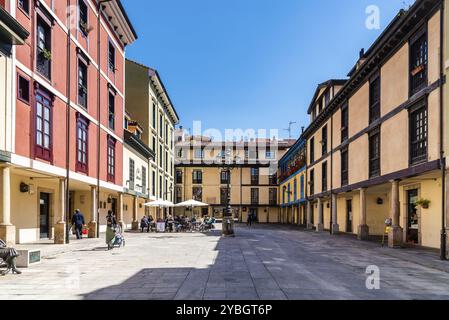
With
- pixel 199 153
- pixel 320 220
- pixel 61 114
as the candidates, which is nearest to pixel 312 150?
pixel 320 220

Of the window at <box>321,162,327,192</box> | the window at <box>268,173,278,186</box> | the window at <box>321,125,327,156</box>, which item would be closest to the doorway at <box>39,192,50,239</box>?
the window at <box>321,162,327,192</box>

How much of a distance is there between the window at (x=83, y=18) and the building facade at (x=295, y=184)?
25.8 meters

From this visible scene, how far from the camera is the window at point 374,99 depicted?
21.2 m

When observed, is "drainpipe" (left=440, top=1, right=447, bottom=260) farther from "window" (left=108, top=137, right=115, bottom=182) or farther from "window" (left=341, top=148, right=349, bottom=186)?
"window" (left=108, top=137, right=115, bottom=182)

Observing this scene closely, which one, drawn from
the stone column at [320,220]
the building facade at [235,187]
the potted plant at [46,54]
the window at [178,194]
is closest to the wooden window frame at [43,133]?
the potted plant at [46,54]

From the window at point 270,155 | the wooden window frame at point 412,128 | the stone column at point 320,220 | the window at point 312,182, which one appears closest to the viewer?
the wooden window frame at point 412,128

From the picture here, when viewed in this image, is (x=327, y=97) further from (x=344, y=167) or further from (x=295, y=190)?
(x=295, y=190)

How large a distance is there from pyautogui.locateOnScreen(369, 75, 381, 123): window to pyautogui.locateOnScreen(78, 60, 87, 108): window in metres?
15.3

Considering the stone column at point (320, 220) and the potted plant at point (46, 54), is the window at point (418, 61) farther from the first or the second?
the stone column at point (320, 220)

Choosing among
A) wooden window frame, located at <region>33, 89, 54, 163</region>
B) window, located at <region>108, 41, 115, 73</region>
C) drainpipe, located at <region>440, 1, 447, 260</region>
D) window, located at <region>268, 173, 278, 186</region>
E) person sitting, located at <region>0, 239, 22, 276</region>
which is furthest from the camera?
window, located at <region>268, 173, 278, 186</region>

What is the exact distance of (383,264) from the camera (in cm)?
1295

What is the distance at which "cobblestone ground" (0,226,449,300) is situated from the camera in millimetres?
8070
